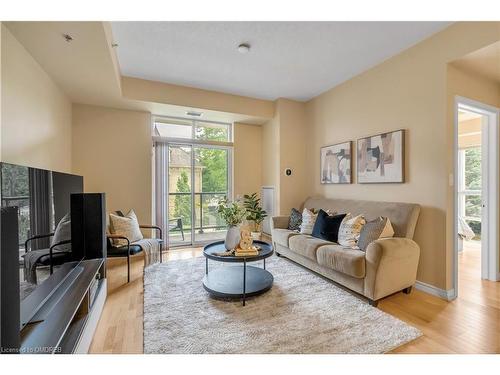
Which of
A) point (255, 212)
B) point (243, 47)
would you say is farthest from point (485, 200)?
point (243, 47)

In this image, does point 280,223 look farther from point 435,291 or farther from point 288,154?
point 435,291

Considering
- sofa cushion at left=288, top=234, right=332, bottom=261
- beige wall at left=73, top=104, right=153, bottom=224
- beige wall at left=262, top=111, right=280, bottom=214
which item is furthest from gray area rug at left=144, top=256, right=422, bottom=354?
beige wall at left=262, top=111, right=280, bottom=214

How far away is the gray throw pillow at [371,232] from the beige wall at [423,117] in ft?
1.66

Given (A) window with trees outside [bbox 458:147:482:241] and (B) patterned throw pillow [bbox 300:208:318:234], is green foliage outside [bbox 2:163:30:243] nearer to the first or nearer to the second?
(B) patterned throw pillow [bbox 300:208:318:234]

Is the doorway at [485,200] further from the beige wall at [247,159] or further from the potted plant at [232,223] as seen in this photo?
the beige wall at [247,159]

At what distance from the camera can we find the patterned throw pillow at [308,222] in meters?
3.34

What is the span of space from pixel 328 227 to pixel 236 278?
4.28 feet

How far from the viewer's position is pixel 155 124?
14.1ft

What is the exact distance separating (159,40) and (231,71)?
40.6 inches

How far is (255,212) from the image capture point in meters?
4.37

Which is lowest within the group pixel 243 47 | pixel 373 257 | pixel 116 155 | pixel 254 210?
pixel 373 257

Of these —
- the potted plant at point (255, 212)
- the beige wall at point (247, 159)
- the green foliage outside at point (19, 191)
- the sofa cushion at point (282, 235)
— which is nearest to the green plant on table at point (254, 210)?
the potted plant at point (255, 212)
